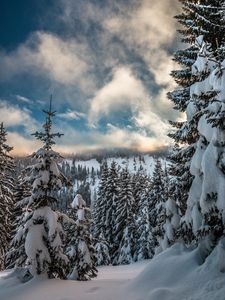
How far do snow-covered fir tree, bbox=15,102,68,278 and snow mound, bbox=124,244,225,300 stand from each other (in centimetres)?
479

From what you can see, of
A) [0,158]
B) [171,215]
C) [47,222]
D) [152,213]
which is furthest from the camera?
[152,213]

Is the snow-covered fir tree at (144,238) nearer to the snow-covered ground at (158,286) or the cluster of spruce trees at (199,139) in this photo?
the cluster of spruce trees at (199,139)

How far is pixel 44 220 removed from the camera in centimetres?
1429

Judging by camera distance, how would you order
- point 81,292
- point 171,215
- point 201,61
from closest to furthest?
point 81,292
point 201,61
point 171,215

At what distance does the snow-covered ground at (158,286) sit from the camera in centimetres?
810

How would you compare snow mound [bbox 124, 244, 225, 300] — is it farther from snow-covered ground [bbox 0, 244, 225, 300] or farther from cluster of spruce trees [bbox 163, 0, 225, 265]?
cluster of spruce trees [bbox 163, 0, 225, 265]

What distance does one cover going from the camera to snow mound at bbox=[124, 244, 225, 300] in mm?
7887

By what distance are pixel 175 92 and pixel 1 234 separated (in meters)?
20.2

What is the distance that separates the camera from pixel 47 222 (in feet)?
46.4

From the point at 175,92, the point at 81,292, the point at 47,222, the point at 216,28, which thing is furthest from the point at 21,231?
the point at 216,28

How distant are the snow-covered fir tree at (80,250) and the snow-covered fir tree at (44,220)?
4.36 metres

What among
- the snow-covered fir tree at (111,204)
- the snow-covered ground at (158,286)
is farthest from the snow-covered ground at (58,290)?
the snow-covered fir tree at (111,204)

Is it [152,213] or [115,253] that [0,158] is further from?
[115,253]

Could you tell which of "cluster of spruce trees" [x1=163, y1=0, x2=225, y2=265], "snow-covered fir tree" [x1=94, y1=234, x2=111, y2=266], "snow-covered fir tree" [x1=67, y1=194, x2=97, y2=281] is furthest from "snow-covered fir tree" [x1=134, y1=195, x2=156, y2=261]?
"cluster of spruce trees" [x1=163, y1=0, x2=225, y2=265]
